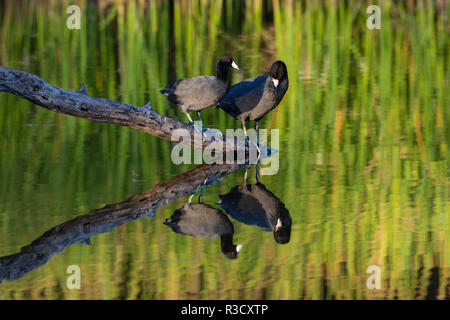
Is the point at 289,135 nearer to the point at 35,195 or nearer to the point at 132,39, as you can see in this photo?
the point at 35,195

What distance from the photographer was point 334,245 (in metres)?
5.15

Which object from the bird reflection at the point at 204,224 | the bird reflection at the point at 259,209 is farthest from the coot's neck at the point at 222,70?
the bird reflection at the point at 204,224

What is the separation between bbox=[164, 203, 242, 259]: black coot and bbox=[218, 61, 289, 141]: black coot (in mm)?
1655

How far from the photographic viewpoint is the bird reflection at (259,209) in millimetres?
5500

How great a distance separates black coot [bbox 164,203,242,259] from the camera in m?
5.23

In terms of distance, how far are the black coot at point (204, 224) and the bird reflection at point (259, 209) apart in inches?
4.7
